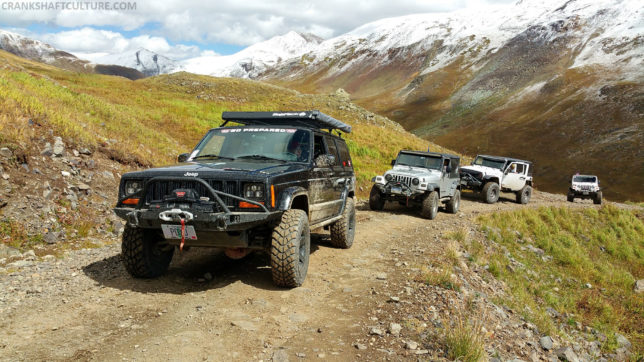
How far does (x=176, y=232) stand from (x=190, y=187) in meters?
0.55

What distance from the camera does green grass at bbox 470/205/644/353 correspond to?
9.15 meters

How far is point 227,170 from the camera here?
16.5 feet

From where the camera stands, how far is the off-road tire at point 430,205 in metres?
12.5

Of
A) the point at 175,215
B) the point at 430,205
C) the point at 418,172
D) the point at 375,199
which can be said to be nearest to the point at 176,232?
the point at 175,215

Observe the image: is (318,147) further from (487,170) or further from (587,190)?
(587,190)

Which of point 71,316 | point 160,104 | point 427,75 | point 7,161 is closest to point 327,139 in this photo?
point 71,316

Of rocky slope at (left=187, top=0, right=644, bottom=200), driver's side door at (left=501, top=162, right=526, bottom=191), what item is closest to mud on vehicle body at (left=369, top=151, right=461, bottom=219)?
driver's side door at (left=501, top=162, right=526, bottom=191)

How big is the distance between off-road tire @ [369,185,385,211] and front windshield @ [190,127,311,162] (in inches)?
286

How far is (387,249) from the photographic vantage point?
28.0 feet

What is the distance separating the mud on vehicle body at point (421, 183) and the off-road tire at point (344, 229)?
479 centimetres

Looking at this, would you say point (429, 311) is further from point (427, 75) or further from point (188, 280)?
point (427, 75)

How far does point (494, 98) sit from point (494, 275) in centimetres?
8796

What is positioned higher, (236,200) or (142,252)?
(236,200)

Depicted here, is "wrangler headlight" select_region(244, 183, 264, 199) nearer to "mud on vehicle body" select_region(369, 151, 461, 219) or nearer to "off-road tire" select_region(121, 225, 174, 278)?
"off-road tire" select_region(121, 225, 174, 278)
